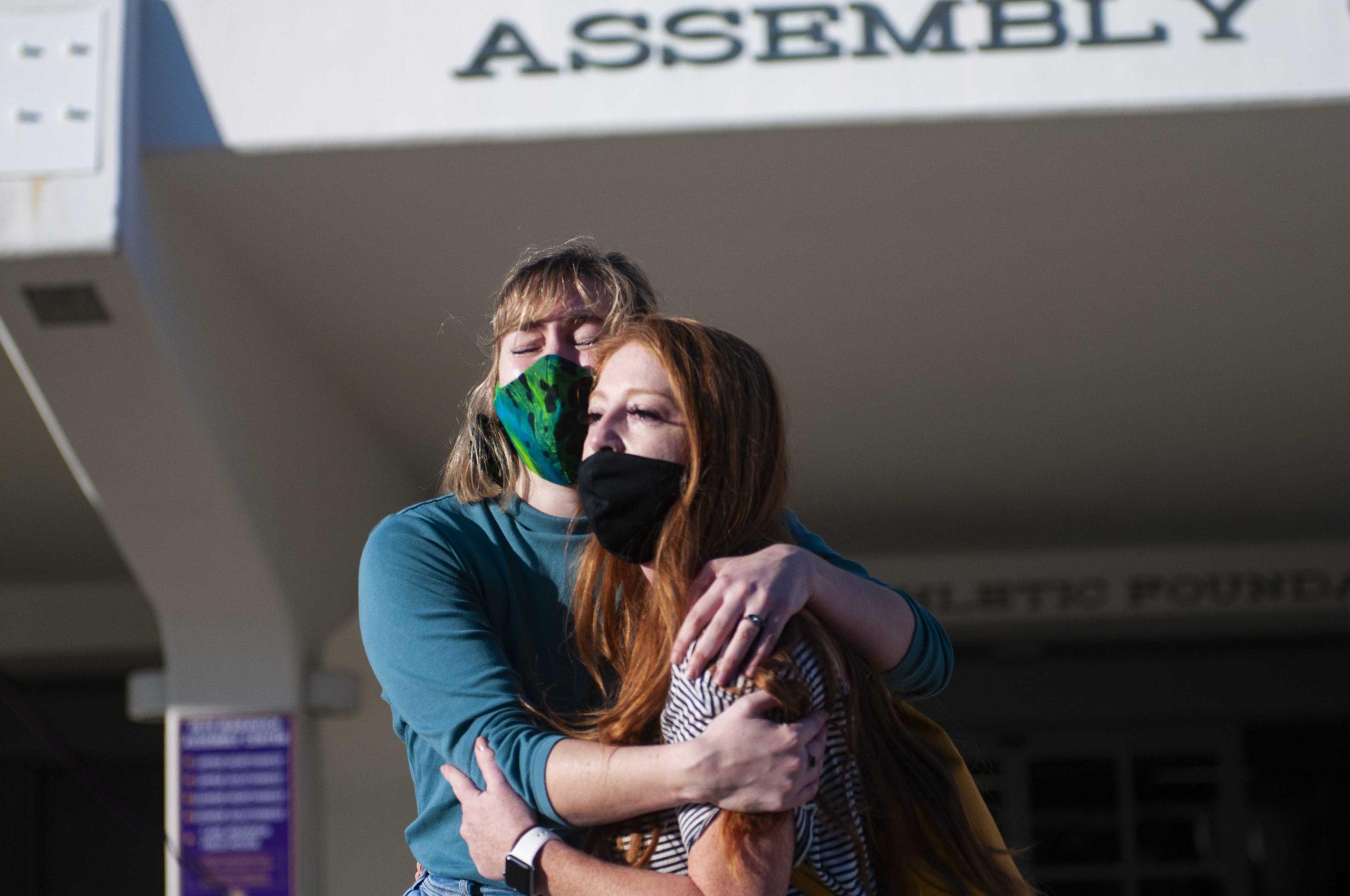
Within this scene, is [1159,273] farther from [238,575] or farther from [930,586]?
[238,575]

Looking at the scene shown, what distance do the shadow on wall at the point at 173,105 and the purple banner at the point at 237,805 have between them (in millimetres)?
2562

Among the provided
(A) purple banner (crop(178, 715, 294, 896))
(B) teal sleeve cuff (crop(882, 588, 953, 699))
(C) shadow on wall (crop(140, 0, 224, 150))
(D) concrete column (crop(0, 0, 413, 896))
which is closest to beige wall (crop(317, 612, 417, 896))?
(D) concrete column (crop(0, 0, 413, 896))

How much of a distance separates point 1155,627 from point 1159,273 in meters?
4.07

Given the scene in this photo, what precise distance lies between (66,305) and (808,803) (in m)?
3.86

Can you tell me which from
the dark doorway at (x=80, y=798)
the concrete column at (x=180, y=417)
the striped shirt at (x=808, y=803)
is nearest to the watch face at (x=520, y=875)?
the striped shirt at (x=808, y=803)

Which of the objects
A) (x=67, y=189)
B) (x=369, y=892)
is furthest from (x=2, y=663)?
(x=67, y=189)

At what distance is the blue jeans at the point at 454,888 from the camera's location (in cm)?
155

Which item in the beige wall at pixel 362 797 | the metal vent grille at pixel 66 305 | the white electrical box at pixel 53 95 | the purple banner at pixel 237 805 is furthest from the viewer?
the beige wall at pixel 362 797

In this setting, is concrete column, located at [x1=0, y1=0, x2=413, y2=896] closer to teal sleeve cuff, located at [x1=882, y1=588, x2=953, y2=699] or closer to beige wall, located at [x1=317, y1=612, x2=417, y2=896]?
beige wall, located at [x1=317, y1=612, x2=417, y2=896]

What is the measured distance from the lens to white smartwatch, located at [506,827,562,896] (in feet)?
4.59

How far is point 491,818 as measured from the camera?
1.44m

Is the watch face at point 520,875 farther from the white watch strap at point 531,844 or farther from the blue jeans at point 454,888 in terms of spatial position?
the blue jeans at point 454,888

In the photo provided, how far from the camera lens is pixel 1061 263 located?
5051 mm

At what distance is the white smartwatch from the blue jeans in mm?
126
